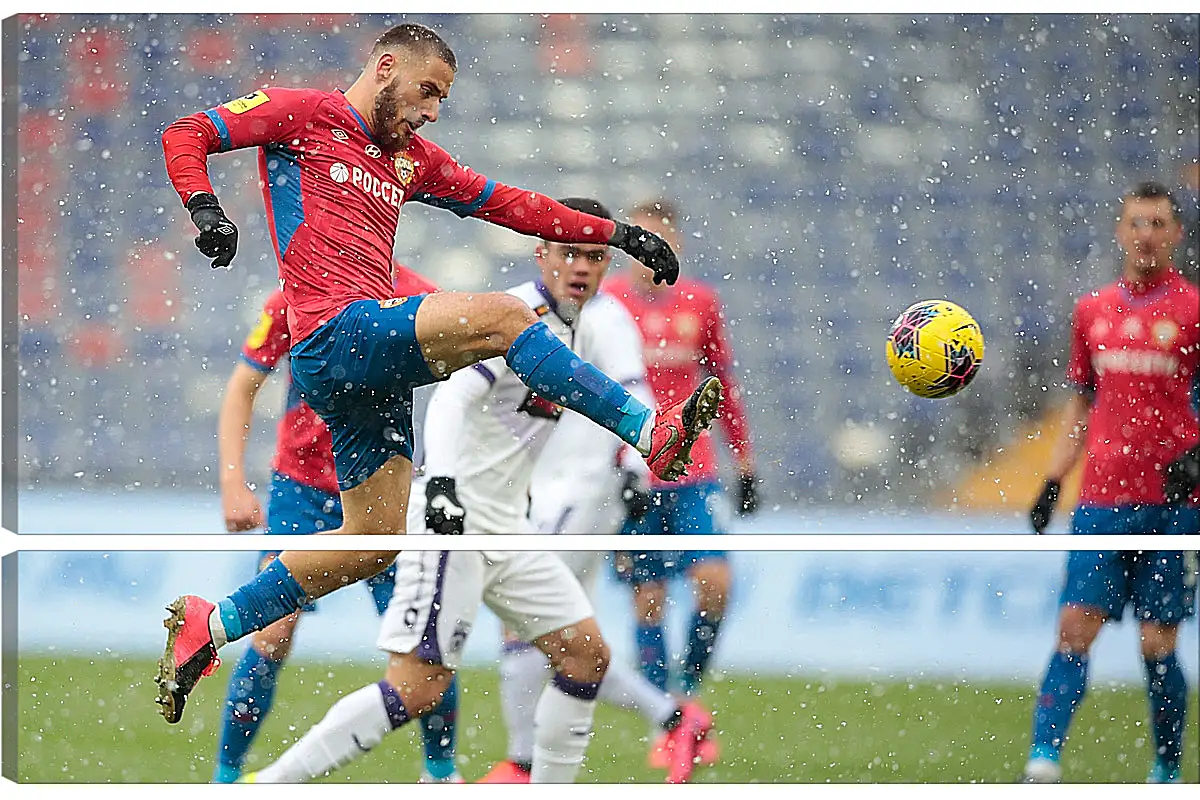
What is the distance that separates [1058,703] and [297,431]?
168 cm

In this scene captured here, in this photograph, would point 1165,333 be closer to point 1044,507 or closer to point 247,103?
point 1044,507

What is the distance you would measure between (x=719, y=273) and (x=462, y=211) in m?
2.55

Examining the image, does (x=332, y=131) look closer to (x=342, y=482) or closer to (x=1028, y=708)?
(x=342, y=482)

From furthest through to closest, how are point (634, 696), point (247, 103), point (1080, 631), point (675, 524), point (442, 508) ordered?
point (675, 524) < point (1080, 631) < point (634, 696) < point (442, 508) < point (247, 103)

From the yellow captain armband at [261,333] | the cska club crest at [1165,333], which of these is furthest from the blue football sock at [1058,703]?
the yellow captain armband at [261,333]

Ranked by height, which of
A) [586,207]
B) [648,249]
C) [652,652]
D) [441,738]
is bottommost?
[441,738]

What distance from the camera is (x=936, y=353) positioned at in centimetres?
246

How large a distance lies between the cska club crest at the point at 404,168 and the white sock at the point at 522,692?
1033mm

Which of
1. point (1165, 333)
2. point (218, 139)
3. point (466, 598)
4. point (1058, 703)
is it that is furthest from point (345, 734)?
point (1165, 333)

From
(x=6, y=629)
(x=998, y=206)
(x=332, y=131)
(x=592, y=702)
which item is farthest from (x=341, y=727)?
(x=998, y=206)

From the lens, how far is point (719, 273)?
4871 mm

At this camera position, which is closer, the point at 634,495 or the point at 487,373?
the point at 487,373

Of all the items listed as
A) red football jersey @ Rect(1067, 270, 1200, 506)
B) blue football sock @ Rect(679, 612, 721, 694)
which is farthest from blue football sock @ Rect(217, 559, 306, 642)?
red football jersey @ Rect(1067, 270, 1200, 506)

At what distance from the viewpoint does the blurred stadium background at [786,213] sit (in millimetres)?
4648
